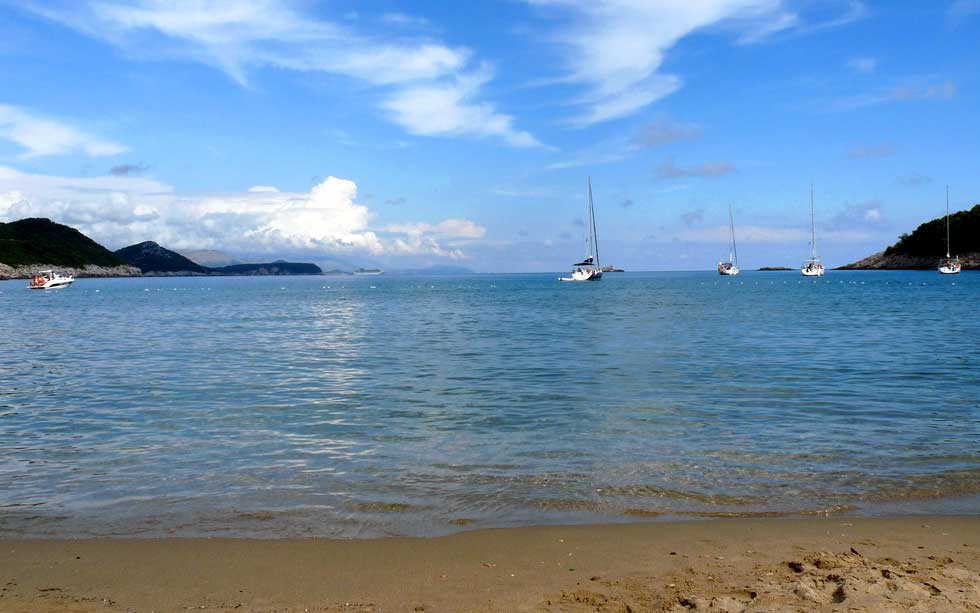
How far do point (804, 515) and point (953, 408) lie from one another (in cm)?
1076

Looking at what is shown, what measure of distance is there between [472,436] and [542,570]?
7508 millimetres

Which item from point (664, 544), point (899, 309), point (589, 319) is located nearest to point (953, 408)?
point (664, 544)

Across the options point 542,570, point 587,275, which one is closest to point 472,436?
point 542,570

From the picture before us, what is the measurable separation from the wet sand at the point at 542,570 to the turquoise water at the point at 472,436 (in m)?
0.65

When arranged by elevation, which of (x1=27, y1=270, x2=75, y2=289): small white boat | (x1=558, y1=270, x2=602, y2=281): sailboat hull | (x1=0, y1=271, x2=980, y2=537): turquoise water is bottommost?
(x1=0, y1=271, x2=980, y2=537): turquoise water

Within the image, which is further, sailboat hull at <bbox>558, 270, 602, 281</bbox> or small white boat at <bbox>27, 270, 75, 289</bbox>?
sailboat hull at <bbox>558, 270, 602, 281</bbox>

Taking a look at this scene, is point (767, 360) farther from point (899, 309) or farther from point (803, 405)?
point (899, 309)

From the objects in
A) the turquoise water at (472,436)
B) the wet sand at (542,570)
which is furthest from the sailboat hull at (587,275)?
the wet sand at (542,570)

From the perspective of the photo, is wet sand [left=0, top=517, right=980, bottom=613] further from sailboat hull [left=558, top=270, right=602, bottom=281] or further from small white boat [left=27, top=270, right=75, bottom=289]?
small white boat [left=27, top=270, right=75, bottom=289]

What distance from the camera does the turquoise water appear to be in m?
10.2

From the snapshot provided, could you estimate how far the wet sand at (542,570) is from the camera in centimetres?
680

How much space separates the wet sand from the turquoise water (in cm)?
65

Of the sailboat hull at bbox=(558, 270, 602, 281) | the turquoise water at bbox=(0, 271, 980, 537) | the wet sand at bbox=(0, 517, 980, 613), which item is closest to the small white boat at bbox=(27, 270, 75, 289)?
the sailboat hull at bbox=(558, 270, 602, 281)

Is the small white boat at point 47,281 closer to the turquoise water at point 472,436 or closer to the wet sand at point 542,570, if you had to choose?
the turquoise water at point 472,436
